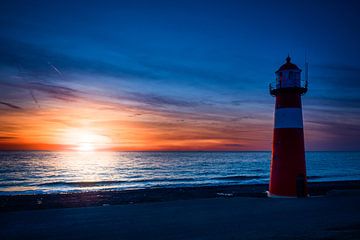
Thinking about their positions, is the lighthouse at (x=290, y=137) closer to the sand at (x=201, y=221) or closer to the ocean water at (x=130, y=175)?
the sand at (x=201, y=221)

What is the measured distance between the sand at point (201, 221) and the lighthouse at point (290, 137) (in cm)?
105

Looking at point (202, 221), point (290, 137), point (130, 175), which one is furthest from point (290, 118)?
point (130, 175)

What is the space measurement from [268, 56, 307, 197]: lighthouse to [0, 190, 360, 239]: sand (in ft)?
3.44

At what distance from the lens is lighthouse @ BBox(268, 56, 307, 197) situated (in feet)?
42.9

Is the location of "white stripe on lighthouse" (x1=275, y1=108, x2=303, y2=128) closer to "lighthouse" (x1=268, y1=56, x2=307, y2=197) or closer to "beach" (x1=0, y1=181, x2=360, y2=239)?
"lighthouse" (x1=268, y1=56, x2=307, y2=197)

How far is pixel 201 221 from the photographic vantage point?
912 cm

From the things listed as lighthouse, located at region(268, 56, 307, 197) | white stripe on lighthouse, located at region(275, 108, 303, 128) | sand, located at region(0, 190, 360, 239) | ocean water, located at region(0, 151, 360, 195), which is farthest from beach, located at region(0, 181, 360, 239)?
ocean water, located at region(0, 151, 360, 195)

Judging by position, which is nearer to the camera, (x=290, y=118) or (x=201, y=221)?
(x=201, y=221)

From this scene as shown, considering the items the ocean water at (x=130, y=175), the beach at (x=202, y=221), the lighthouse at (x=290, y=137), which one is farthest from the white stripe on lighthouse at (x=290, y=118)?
the ocean water at (x=130, y=175)

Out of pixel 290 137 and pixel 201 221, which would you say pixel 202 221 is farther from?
pixel 290 137

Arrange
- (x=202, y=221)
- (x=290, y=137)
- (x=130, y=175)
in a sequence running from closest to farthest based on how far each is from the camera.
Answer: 1. (x=202, y=221)
2. (x=290, y=137)
3. (x=130, y=175)

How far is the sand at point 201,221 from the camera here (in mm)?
7555

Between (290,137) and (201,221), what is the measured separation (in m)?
6.16

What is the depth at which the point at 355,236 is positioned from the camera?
679 cm
